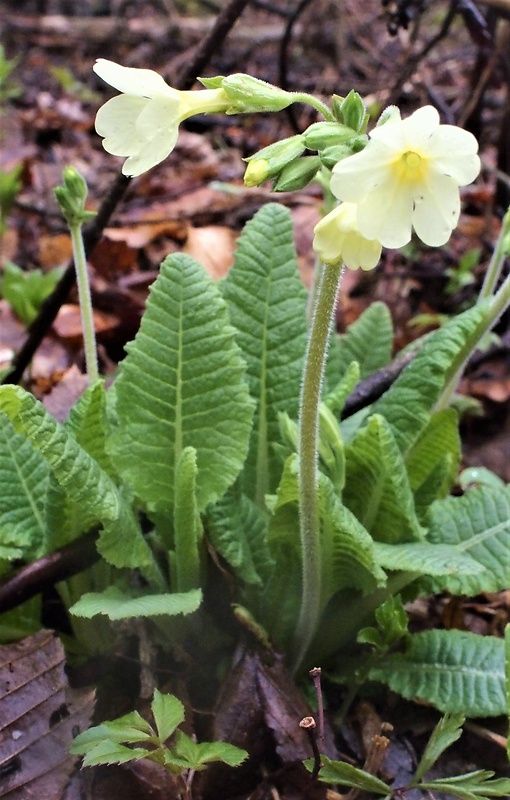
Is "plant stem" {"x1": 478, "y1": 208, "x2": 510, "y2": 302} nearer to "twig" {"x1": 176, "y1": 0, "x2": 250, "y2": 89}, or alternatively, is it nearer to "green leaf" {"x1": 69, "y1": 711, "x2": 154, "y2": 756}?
"twig" {"x1": 176, "y1": 0, "x2": 250, "y2": 89}

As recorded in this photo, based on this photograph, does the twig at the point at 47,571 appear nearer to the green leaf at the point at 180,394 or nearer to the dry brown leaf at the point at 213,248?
the green leaf at the point at 180,394

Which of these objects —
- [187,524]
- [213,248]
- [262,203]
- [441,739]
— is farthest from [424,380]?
[262,203]

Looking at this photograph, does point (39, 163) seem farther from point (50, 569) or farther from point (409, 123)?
point (409, 123)

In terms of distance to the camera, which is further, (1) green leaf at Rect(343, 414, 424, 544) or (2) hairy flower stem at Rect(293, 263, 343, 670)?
(1) green leaf at Rect(343, 414, 424, 544)

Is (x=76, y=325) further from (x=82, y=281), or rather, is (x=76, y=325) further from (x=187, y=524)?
(x=187, y=524)

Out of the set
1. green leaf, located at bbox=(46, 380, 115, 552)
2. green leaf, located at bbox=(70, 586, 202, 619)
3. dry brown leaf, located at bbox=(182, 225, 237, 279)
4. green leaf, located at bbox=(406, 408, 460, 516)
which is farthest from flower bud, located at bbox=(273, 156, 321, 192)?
dry brown leaf, located at bbox=(182, 225, 237, 279)

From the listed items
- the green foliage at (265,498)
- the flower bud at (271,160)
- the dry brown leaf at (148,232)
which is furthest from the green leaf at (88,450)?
the dry brown leaf at (148,232)

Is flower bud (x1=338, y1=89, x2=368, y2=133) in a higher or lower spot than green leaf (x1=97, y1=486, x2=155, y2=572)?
higher
